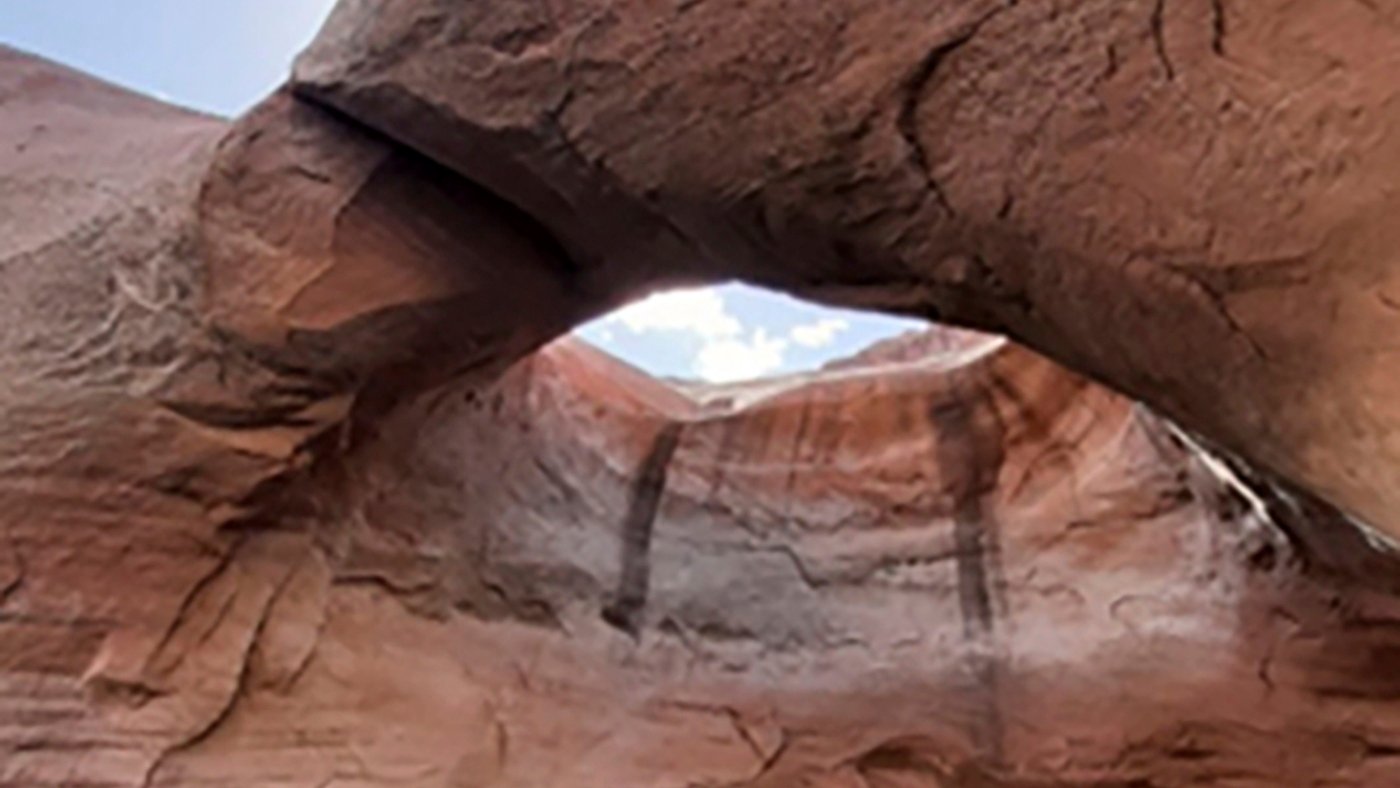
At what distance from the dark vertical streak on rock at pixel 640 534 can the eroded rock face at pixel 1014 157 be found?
1028 mm

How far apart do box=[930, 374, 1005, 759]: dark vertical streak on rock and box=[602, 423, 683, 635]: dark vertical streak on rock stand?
70 cm

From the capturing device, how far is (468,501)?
8.01ft

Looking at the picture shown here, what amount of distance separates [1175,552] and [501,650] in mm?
1508

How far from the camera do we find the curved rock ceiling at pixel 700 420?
139 cm

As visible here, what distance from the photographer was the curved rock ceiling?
4.56 ft

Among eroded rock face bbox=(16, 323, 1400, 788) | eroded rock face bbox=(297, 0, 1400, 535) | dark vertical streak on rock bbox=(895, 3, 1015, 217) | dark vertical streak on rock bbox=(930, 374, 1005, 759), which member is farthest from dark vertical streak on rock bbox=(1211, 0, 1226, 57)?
dark vertical streak on rock bbox=(930, 374, 1005, 759)

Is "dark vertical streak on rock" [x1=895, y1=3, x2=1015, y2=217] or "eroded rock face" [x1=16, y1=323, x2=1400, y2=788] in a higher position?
"dark vertical streak on rock" [x1=895, y1=3, x2=1015, y2=217]

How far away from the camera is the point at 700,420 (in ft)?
10.4

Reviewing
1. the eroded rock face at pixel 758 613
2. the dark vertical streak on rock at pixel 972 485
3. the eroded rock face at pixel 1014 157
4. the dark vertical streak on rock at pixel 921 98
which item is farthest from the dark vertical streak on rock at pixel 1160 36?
the dark vertical streak on rock at pixel 972 485

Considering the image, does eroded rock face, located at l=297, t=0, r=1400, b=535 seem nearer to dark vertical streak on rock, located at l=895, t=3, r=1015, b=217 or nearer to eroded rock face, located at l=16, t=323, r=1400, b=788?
dark vertical streak on rock, located at l=895, t=3, r=1015, b=217

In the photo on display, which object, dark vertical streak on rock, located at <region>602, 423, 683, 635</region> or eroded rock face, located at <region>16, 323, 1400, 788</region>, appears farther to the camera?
dark vertical streak on rock, located at <region>602, 423, 683, 635</region>

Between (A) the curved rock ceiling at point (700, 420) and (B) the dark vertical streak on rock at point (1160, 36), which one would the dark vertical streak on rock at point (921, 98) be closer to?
(A) the curved rock ceiling at point (700, 420)

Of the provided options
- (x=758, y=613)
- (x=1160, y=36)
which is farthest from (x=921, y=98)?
(x=758, y=613)

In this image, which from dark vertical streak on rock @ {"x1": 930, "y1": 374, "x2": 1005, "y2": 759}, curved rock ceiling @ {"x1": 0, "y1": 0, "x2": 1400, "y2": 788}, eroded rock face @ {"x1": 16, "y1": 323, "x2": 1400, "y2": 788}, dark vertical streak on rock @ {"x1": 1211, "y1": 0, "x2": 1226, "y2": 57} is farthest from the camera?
dark vertical streak on rock @ {"x1": 930, "y1": 374, "x2": 1005, "y2": 759}
